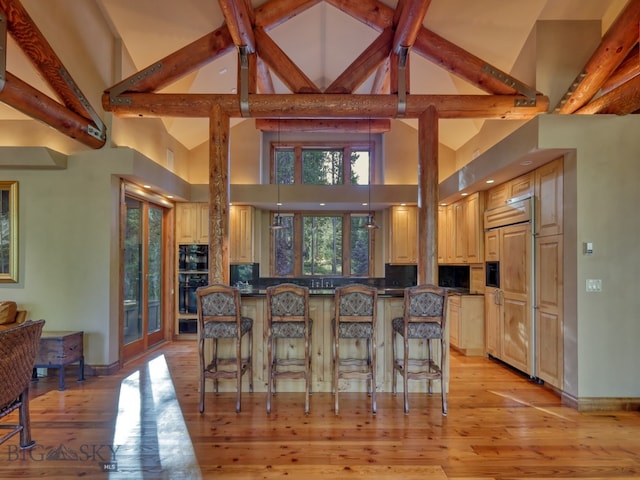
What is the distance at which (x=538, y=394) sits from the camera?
11.8 ft

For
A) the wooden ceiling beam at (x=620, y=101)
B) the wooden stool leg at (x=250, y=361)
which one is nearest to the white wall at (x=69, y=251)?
the wooden stool leg at (x=250, y=361)

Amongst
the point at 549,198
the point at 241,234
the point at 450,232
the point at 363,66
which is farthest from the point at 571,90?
the point at 241,234

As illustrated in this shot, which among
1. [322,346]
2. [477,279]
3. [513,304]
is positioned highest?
[477,279]

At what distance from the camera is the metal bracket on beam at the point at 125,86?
12.5 feet

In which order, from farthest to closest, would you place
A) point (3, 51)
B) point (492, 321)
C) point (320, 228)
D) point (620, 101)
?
point (320, 228) → point (492, 321) → point (620, 101) → point (3, 51)

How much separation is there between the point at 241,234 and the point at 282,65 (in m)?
3.11

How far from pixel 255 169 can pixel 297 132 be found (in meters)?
1.08

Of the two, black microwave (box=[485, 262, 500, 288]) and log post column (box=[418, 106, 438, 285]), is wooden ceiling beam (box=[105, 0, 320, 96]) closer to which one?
log post column (box=[418, 106, 438, 285])

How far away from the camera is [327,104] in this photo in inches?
150

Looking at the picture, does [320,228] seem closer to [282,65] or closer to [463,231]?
[463,231]

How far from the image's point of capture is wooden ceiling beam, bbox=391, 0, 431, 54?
3.16 meters

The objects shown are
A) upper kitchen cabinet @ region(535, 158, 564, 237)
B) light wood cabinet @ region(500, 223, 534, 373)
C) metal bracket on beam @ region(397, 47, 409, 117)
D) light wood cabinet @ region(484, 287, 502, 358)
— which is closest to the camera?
upper kitchen cabinet @ region(535, 158, 564, 237)

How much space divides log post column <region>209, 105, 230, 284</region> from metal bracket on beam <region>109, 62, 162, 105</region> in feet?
2.66

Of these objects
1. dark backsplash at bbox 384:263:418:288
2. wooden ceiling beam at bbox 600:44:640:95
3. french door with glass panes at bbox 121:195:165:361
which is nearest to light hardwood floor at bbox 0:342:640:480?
french door with glass panes at bbox 121:195:165:361
